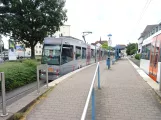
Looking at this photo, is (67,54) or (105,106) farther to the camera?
(67,54)

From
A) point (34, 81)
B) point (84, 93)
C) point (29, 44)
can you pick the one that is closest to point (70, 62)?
point (34, 81)

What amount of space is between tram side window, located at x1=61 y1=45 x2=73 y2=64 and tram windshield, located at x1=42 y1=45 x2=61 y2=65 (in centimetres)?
39

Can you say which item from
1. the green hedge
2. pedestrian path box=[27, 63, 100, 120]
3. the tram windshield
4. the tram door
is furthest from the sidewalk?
the tram windshield

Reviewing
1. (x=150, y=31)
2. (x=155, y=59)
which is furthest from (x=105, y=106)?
(x=150, y=31)

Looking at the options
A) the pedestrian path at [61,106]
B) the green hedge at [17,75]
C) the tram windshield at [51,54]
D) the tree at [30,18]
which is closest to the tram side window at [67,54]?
the tram windshield at [51,54]

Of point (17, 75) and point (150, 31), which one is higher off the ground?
point (150, 31)

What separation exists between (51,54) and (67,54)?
4.08ft

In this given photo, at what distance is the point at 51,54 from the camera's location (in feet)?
38.0

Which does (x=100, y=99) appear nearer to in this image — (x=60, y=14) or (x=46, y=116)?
(x=46, y=116)

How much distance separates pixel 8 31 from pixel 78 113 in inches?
808

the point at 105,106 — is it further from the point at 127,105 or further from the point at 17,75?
the point at 17,75

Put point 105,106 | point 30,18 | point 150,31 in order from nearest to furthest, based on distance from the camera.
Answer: point 105,106, point 150,31, point 30,18

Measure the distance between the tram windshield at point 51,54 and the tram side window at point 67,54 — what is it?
39cm

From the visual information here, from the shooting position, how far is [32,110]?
4.91 m
